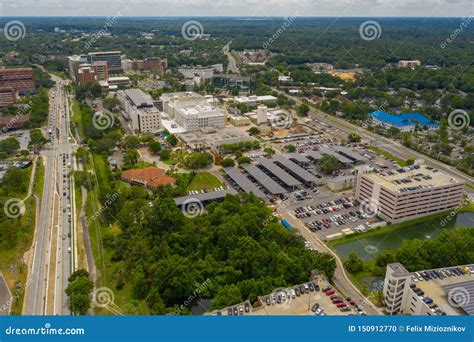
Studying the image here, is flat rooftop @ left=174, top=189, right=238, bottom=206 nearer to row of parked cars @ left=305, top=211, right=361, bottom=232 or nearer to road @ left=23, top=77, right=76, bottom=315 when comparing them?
row of parked cars @ left=305, top=211, right=361, bottom=232

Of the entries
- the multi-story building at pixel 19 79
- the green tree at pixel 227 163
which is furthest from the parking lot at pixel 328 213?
the multi-story building at pixel 19 79

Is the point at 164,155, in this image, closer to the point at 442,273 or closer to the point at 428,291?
the point at 442,273

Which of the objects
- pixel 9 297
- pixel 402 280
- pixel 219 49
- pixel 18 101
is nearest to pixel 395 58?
pixel 219 49

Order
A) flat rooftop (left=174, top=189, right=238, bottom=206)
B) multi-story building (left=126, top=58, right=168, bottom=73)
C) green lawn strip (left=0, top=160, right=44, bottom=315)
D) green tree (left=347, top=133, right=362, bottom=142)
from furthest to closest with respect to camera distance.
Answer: multi-story building (left=126, top=58, right=168, bottom=73)
green tree (left=347, top=133, right=362, bottom=142)
flat rooftop (left=174, top=189, right=238, bottom=206)
green lawn strip (left=0, top=160, right=44, bottom=315)

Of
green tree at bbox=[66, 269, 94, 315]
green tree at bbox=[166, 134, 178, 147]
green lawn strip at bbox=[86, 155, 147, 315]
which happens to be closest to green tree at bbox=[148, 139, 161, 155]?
green tree at bbox=[166, 134, 178, 147]

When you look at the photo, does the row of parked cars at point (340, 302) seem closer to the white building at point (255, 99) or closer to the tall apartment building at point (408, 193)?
the tall apartment building at point (408, 193)

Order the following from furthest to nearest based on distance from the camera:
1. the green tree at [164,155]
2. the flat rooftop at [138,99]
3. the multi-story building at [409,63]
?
the multi-story building at [409,63] < the flat rooftop at [138,99] < the green tree at [164,155]

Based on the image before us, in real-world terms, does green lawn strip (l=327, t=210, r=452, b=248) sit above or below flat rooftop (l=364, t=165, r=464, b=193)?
below
